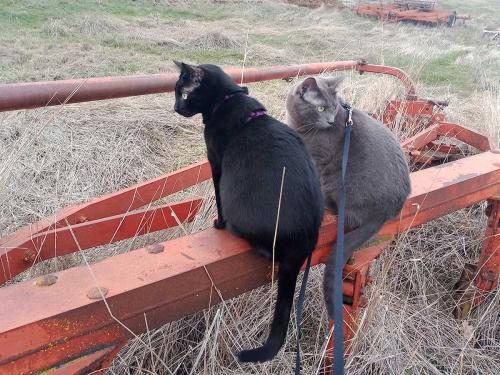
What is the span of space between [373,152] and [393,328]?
80cm

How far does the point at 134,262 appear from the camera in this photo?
1159 millimetres

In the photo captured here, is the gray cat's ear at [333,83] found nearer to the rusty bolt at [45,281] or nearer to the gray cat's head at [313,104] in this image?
the gray cat's head at [313,104]

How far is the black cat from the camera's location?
1.35m

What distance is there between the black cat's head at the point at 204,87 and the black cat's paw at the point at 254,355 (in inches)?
39.0

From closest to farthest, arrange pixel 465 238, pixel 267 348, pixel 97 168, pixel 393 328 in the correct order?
pixel 267 348 < pixel 393 328 < pixel 465 238 < pixel 97 168

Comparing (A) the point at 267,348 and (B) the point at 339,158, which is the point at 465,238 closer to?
(B) the point at 339,158

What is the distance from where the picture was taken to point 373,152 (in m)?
2.10

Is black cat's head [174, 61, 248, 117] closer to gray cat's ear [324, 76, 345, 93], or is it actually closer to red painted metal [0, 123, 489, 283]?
red painted metal [0, 123, 489, 283]

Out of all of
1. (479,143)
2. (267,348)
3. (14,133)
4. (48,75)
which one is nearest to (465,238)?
(479,143)

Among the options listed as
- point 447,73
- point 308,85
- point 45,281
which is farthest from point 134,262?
point 447,73

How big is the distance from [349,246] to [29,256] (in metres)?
1.14

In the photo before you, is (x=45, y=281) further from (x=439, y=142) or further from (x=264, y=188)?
(x=439, y=142)

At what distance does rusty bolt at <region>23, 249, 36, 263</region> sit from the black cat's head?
0.82 m

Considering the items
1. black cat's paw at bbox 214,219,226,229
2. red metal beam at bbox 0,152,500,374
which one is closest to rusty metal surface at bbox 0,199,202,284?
black cat's paw at bbox 214,219,226,229
